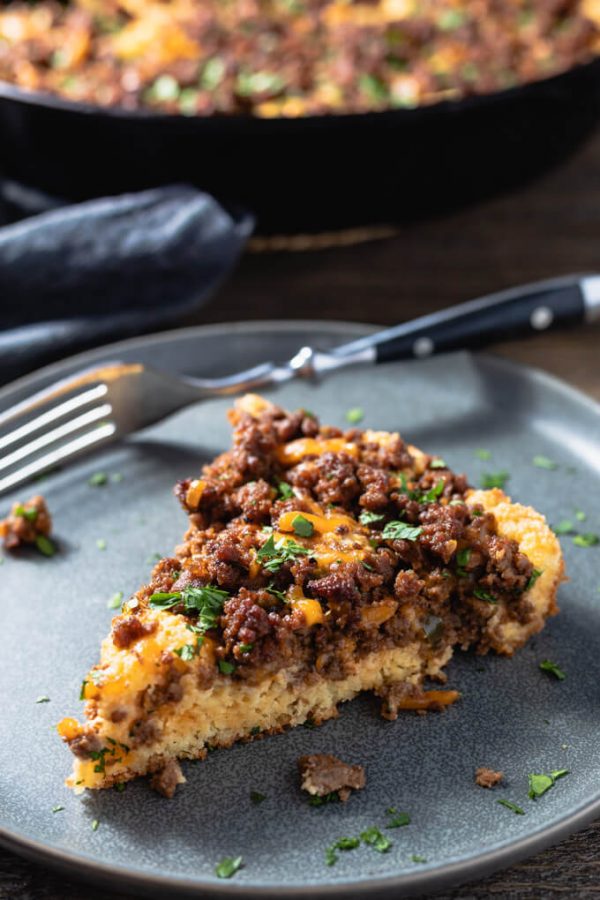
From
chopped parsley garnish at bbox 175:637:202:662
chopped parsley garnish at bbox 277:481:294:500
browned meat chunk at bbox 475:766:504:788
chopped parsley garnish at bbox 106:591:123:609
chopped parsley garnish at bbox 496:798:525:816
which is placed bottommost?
chopped parsley garnish at bbox 496:798:525:816

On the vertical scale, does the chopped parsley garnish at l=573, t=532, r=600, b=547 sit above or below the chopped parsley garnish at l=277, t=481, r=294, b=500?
below

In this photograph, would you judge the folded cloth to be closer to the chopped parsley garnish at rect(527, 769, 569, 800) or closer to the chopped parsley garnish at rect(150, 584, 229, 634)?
the chopped parsley garnish at rect(150, 584, 229, 634)

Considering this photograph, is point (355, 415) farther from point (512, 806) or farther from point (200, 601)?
point (512, 806)

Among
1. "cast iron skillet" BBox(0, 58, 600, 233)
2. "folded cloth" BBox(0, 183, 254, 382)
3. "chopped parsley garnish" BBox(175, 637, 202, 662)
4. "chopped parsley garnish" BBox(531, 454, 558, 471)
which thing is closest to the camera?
"chopped parsley garnish" BBox(175, 637, 202, 662)

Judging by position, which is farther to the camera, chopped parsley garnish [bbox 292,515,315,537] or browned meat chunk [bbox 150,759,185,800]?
chopped parsley garnish [bbox 292,515,315,537]

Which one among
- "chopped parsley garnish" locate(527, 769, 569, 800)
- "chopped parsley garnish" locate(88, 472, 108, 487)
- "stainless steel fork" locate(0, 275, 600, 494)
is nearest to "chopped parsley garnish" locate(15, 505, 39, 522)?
"stainless steel fork" locate(0, 275, 600, 494)

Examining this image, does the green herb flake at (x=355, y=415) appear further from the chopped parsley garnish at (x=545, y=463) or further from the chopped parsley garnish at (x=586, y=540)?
the chopped parsley garnish at (x=586, y=540)

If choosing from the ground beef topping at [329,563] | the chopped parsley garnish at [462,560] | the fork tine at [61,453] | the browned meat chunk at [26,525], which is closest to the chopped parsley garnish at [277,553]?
the ground beef topping at [329,563]
